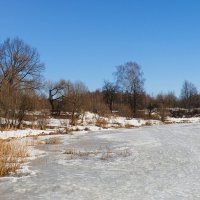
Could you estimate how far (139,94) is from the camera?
221 ft

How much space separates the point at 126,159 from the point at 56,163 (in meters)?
2.18

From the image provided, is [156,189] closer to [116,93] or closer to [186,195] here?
[186,195]

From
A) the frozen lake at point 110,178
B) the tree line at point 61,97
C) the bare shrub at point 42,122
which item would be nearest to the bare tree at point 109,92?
the tree line at point 61,97

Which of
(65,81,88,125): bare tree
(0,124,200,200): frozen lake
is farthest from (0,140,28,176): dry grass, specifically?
(65,81,88,125): bare tree

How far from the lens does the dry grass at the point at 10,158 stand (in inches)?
382

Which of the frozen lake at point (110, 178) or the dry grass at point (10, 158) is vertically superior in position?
the dry grass at point (10, 158)

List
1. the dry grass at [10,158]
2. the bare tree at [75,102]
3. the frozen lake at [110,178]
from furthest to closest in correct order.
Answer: the bare tree at [75,102] < the dry grass at [10,158] < the frozen lake at [110,178]

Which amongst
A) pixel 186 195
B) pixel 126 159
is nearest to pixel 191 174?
pixel 186 195

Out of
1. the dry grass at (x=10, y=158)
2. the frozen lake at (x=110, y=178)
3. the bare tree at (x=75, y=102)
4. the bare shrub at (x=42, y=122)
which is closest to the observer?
the frozen lake at (x=110, y=178)

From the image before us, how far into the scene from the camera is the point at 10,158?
1079 cm

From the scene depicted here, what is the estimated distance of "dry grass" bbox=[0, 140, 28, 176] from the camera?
31.8 ft

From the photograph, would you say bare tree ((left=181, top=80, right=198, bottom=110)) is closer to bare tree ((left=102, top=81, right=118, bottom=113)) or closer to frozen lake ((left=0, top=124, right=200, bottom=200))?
bare tree ((left=102, top=81, right=118, bottom=113))

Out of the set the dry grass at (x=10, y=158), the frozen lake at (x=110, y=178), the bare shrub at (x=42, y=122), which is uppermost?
the bare shrub at (x=42, y=122)

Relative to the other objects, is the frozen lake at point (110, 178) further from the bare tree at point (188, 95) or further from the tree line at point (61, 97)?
the bare tree at point (188, 95)
